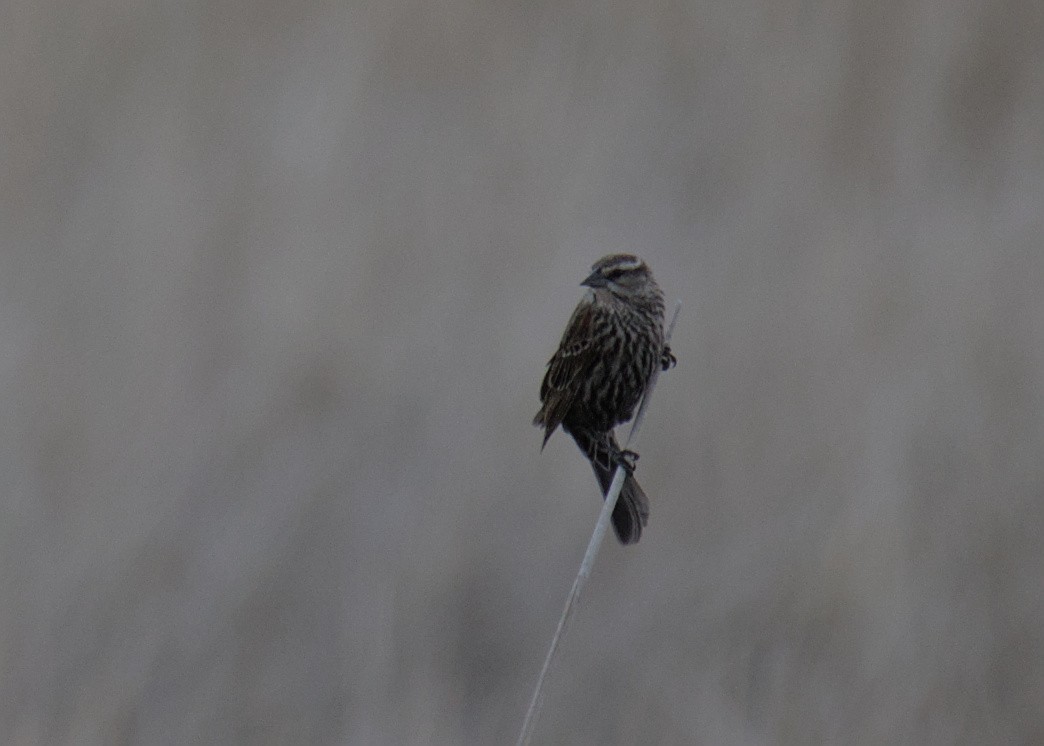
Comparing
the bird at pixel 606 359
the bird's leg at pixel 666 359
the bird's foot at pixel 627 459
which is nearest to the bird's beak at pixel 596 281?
the bird at pixel 606 359

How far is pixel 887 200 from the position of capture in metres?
3.51

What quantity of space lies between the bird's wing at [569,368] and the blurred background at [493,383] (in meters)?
0.42

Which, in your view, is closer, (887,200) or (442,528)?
(442,528)

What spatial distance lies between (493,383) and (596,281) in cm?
57

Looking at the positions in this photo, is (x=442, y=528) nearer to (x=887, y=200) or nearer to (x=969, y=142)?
(x=887, y=200)

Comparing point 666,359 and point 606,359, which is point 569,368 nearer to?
point 606,359

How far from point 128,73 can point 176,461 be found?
4.14 ft

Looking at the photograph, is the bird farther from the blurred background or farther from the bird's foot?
the blurred background

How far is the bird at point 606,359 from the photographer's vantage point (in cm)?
267

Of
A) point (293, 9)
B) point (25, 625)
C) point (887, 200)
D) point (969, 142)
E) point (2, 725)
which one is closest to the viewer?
point (2, 725)

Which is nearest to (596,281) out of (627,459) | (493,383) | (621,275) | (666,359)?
(621,275)

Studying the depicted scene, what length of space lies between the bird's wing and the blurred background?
419mm

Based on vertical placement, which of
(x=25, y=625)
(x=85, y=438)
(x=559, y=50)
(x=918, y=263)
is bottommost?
(x=25, y=625)

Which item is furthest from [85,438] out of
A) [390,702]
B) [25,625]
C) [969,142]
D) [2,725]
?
[969,142]
